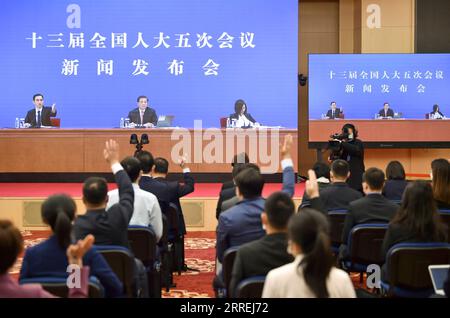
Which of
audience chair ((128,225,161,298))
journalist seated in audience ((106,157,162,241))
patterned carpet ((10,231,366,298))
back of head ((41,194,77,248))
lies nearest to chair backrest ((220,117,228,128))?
patterned carpet ((10,231,366,298))

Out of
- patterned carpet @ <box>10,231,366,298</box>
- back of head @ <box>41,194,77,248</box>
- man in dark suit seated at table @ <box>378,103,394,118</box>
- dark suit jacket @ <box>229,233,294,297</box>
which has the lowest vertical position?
patterned carpet @ <box>10,231,366,298</box>

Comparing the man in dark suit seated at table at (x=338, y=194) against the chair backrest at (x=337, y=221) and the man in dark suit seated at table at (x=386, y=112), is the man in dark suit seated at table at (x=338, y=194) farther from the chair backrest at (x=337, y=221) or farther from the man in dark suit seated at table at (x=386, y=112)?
the man in dark suit seated at table at (x=386, y=112)

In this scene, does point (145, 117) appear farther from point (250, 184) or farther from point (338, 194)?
point (250, 184)

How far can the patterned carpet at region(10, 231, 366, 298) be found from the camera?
5012 millimetres

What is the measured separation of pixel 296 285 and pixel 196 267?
12.3 feet

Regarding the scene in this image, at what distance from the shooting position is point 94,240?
11.1ft

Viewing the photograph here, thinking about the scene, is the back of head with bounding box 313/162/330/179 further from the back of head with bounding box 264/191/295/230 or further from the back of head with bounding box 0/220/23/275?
the back of head with bounding box 0/220/23/275

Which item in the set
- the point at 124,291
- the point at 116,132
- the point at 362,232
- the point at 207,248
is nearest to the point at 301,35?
the point at 116,132

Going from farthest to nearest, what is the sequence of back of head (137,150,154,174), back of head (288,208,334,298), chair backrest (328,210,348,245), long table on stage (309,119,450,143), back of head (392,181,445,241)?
long table on stage (309,119,450,143) < back of head (137,150,154,174) < chair backrest (328,210,348,245) < back of head (392,181,445,241) < back of head (288,208,334,298)

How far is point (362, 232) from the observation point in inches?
163

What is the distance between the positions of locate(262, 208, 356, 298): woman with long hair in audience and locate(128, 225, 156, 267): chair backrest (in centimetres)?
187

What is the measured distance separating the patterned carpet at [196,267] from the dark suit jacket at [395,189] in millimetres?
791

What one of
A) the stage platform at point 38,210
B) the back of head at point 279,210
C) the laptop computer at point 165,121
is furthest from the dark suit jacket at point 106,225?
the laptop computer at point 165,121

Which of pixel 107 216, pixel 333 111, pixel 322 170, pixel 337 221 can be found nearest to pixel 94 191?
pixel 107 216
